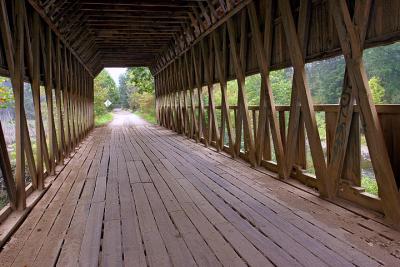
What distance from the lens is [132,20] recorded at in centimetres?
884

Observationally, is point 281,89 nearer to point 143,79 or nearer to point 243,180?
point 143,79

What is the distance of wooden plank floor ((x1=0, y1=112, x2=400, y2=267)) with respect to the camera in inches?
95.0

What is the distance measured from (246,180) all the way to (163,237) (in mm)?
2176

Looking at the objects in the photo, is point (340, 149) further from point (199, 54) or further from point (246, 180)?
point (199, 54)

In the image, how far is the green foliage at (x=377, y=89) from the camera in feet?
36.5

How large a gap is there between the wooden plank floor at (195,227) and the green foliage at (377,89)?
26.1ft

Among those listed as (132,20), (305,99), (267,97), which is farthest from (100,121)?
(305,99)

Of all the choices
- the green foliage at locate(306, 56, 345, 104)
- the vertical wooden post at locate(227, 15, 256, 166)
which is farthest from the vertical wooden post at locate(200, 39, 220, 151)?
the green foliage at locate(306, 56, 345, 104)

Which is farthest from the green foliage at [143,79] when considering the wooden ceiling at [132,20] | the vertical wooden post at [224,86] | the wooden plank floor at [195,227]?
the wooden plank floor at [195,227]

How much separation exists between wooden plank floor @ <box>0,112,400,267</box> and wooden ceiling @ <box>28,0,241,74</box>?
2.91m

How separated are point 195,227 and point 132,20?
7076 mm

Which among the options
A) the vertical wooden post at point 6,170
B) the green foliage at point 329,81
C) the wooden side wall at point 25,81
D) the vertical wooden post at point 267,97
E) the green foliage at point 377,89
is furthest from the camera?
the green foliage at point 329,81

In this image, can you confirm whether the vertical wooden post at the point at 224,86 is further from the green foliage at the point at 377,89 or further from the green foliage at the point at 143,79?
the green foliage at the point at 143,79

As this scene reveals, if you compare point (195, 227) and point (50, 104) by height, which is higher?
point (50, 104)
